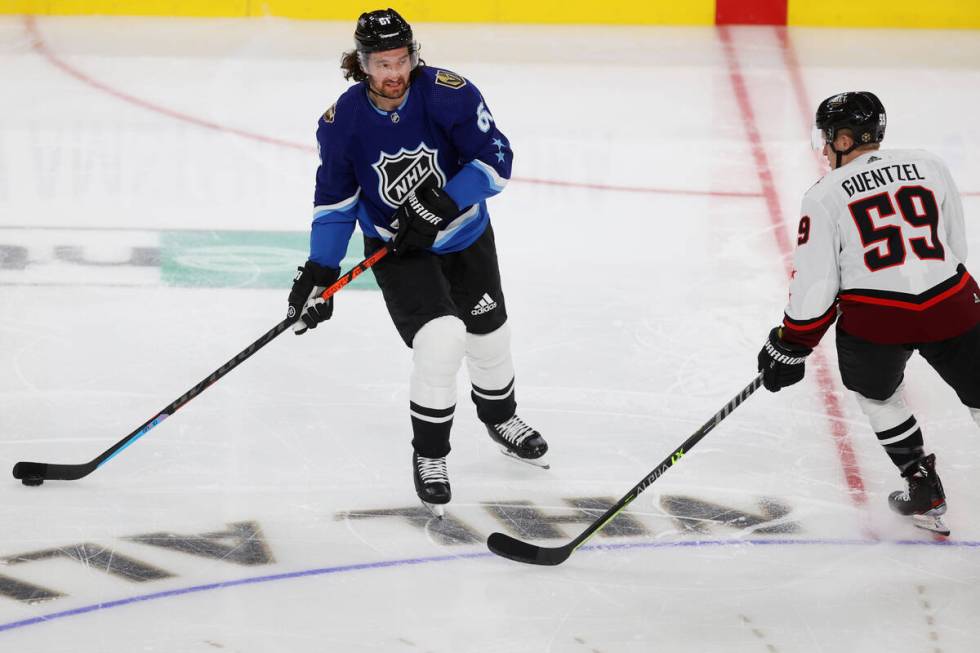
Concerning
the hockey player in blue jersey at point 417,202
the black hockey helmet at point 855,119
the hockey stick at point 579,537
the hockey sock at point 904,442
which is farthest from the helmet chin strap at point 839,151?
the hockey player in blue jersey at point 417,202

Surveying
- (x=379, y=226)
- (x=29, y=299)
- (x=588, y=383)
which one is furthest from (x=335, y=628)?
(x=29, y=299)

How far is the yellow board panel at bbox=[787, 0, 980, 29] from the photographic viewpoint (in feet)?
23.1

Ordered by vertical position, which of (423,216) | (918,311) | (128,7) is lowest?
(918,311)

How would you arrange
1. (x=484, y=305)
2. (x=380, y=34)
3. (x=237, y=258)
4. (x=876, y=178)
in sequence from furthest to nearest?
(x=237, y=258) < (x=484, y=305) < (x=380, y=34) < (x=876, y=178)

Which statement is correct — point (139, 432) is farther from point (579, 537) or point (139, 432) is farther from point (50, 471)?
point (579, 537)

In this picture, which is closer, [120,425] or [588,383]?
[120,425]

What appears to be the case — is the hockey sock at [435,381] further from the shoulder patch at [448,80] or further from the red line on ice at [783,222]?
the red line on ice at [783,222]

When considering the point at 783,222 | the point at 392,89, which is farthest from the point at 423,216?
the point at 783,222

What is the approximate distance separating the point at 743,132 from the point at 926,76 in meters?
1.22

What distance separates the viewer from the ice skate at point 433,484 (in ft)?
9.75

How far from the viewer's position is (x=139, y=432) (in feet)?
10.1

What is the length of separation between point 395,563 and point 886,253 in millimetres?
1123

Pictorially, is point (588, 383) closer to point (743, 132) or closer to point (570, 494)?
point (570, 494)

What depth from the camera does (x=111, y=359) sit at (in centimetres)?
373
